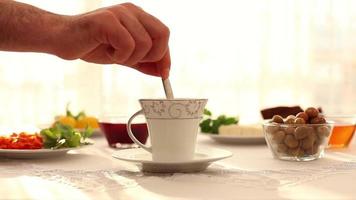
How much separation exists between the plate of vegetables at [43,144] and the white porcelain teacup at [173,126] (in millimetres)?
271

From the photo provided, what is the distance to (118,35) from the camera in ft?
3.29

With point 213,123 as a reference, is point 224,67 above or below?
above

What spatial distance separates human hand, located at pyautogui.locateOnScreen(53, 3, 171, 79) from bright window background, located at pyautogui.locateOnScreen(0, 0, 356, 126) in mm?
2438

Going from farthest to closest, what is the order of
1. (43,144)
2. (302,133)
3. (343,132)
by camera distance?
1. (343,132)
2. (43,144)
3. (302,133)

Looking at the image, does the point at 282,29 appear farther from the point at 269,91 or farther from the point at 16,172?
the point at 16,172

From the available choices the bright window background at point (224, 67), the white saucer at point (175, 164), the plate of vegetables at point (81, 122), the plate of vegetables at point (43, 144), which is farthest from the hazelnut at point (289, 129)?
the bright window background at point (224, 67)

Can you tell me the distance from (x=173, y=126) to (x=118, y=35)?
6.9 inches

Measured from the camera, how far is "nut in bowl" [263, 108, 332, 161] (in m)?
1.15

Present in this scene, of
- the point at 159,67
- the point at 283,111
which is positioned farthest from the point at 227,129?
the point at 159,67

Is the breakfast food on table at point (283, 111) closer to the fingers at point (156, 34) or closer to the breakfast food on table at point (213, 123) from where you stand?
the breakfast food on table at point (213, 123)

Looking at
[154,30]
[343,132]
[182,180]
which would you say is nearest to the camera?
[182,180]

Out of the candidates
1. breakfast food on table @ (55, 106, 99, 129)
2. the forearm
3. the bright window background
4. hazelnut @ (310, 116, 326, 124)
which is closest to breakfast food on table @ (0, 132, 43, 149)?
the forearm

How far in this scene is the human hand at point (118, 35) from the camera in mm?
1007

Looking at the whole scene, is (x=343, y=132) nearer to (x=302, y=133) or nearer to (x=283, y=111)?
(x=283, y=111)
